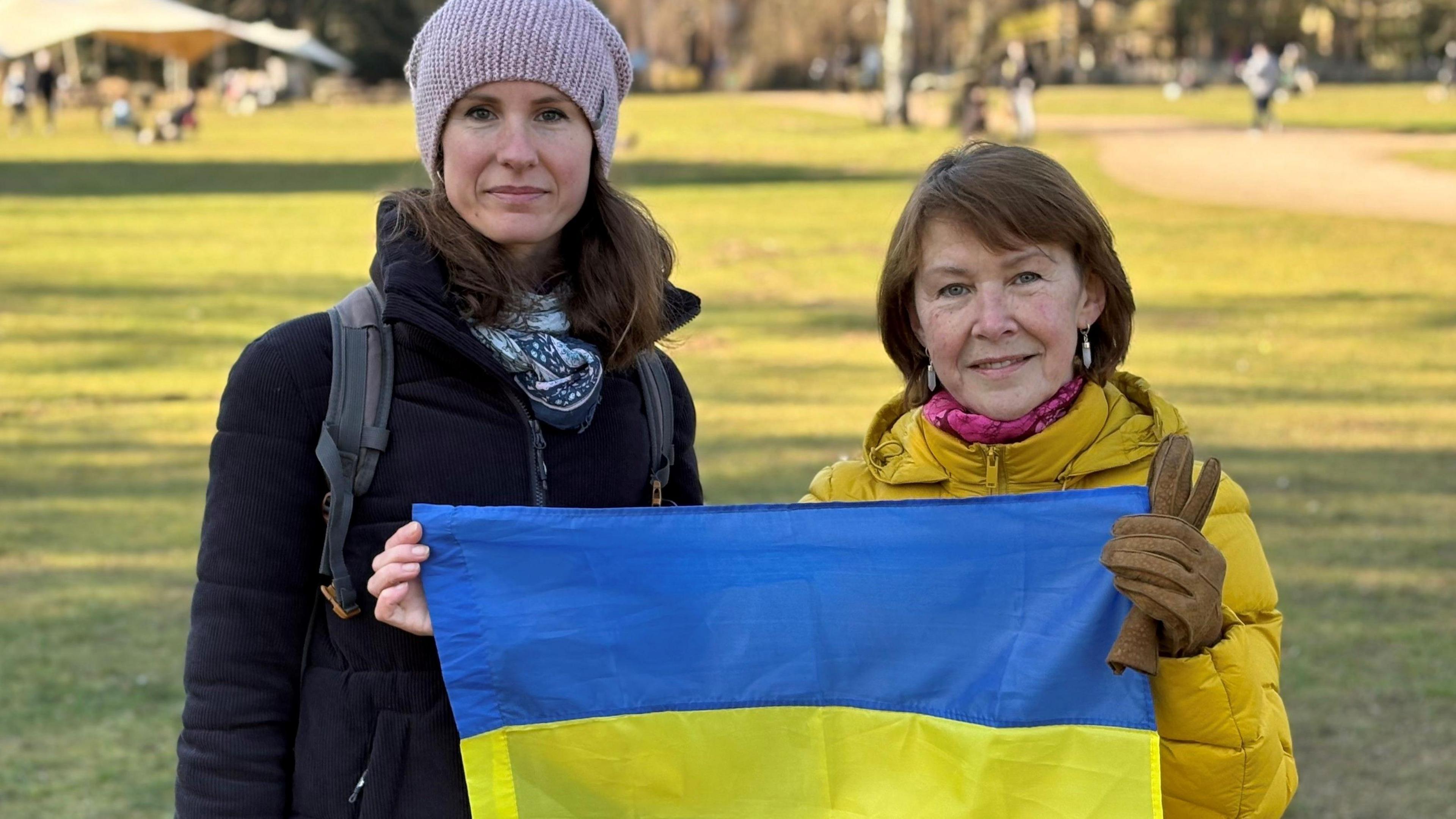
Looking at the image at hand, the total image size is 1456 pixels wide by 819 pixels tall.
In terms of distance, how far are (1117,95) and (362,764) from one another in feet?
242

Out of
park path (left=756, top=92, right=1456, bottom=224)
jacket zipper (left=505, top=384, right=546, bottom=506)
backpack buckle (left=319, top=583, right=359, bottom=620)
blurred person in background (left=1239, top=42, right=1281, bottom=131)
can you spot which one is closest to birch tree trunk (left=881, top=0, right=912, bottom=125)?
park path (left=756, top=92, right=1456, bottom=224)

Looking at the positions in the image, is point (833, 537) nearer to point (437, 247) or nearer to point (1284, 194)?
point (437, 247)

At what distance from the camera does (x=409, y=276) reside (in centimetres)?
284

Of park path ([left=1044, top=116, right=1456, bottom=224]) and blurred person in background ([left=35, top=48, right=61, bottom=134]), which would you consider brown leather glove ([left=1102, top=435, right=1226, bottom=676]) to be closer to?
park path ([left=1044, top=116, right=1456, bottom=224])

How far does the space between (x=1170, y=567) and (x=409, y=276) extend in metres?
1.29

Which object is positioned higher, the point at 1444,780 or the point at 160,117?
the point at 1444,780

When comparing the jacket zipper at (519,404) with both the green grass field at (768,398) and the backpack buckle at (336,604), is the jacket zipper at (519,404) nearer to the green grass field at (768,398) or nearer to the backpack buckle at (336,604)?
the backpack buckle at (336,604)

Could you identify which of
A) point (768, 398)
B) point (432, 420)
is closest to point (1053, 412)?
point (432, 420)

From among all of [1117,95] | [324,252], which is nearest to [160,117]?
[324,252]

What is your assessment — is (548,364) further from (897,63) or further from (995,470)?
(897,63)

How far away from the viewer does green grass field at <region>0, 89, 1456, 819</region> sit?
667cm

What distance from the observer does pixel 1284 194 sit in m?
27.1

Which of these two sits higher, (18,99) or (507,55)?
(507,55)

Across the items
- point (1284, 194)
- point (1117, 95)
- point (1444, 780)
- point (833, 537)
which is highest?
point (833, 537)
